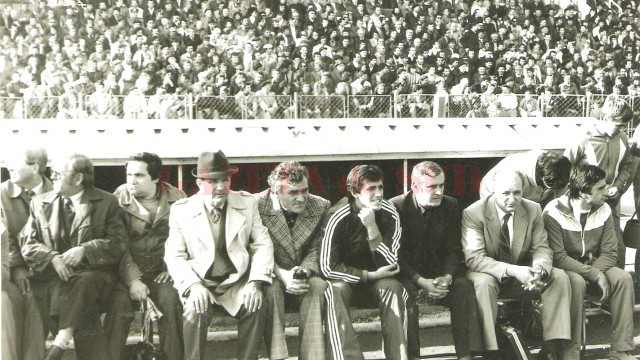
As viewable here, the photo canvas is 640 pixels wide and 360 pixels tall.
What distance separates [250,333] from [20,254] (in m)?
0.98

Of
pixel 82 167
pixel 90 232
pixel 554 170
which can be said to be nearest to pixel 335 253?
pixel 90 232

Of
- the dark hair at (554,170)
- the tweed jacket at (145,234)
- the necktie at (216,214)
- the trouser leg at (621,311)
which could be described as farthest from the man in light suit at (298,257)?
the trouser leg at (621,311)

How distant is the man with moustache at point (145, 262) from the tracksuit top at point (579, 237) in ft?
5.87

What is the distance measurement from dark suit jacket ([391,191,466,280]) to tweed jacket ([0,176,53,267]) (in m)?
1.63

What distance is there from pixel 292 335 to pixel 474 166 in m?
2.42

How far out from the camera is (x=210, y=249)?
9.21 feet

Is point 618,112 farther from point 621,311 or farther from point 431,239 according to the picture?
point 431,239

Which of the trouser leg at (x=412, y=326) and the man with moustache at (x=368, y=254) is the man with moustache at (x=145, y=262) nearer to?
the man with moustache at (x=368, y=254)

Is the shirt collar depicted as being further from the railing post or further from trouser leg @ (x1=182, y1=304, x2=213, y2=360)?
the railing post

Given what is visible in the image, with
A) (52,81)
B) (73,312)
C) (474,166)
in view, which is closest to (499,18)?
(474,166)

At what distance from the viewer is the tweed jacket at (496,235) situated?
3.10 m

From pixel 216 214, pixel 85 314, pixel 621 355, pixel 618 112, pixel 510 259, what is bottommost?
pixel 621 355

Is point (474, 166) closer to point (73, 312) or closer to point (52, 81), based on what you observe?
point (52, 81)

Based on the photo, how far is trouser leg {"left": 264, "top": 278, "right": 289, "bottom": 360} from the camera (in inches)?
108
